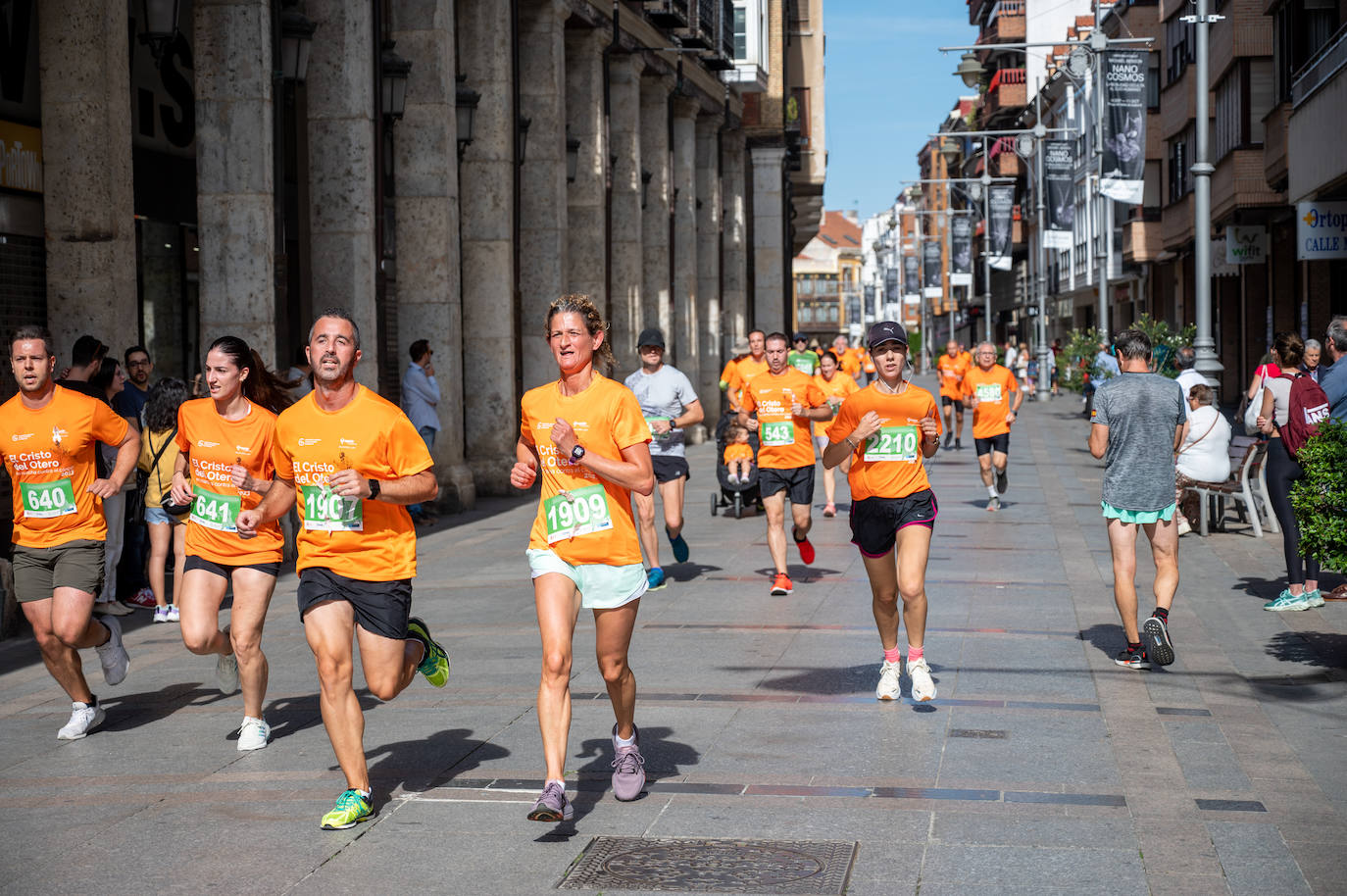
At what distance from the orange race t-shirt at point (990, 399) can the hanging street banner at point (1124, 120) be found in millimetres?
13566

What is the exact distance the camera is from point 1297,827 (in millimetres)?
6156

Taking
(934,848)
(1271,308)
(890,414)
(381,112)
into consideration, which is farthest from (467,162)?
(1271,308)

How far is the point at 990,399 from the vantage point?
64.3 ft

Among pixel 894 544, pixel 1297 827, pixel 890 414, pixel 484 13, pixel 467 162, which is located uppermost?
pixel 484 13

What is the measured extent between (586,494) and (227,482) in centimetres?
222

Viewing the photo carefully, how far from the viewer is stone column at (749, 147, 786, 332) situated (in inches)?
1836

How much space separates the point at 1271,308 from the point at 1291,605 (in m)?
27.6

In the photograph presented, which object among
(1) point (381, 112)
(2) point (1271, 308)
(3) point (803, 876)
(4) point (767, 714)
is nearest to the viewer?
(3) point (803, 876)

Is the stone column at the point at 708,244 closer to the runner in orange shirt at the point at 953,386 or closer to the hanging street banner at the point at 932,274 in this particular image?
the runner in orange shirt at the point at 953,386

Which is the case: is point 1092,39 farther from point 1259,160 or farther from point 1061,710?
point 1061,710

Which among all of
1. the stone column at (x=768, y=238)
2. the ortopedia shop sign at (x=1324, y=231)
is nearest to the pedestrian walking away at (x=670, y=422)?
the ortopedia shop sign at (x=1324, y=231)

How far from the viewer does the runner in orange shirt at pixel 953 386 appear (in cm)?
2938

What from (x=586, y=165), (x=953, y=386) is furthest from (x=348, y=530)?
(x=953, y=386)

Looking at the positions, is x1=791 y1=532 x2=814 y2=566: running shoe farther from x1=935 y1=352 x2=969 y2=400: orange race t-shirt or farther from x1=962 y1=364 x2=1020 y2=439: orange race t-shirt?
x1=935 y1=352 x2=969 y2=400: orange race t-shirt
